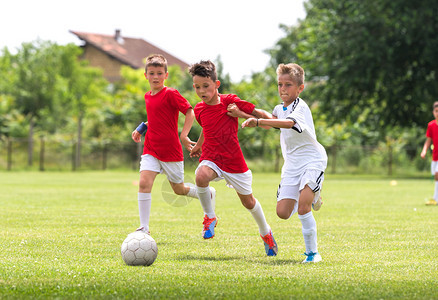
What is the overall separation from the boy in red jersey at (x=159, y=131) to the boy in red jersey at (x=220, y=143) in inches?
23.4

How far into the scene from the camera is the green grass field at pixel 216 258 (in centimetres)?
479

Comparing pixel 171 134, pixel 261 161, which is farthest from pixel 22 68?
pixel 171 134

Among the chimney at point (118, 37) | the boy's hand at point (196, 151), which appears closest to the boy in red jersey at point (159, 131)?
the boy's hand at point (196, 151)

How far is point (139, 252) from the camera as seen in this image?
592cm

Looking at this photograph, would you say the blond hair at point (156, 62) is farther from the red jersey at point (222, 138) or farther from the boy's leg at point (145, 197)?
the boy's leg at point (145, 197)

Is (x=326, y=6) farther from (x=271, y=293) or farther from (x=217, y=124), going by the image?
(x=271, y=293)

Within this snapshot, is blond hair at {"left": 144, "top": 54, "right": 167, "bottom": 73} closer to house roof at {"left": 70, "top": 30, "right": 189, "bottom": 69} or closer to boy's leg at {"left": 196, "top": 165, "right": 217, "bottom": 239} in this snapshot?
boy's leg at {"left": 196, "top": 165, "right": 217, "bottom": 239}

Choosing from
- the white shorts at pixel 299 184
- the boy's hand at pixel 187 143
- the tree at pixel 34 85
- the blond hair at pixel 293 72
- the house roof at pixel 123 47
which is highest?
the house roof at pixel 123 47

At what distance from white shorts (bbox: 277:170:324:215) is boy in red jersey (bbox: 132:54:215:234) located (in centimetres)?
160

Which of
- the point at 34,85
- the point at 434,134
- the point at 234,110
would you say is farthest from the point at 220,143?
the point at 34,85

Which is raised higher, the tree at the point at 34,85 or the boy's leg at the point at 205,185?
the tree at the point at 34,85

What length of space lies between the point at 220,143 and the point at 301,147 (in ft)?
3.36

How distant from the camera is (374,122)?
35.4 metres

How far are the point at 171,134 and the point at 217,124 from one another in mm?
953
